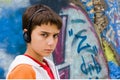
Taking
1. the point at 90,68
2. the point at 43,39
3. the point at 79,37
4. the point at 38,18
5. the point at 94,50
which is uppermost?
the point at 38,18

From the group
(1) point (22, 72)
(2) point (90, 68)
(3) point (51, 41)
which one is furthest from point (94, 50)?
(1) point (22, 72)

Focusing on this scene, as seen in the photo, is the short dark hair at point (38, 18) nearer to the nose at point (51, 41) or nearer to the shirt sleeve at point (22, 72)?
the nose at point (51, 41)

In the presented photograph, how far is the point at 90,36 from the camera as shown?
21.5 feet

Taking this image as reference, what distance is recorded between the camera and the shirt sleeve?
179cm

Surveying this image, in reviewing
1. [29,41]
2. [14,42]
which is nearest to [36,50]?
[29,41]

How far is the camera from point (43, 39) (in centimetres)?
194

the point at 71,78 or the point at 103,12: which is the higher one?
the point at 103,12

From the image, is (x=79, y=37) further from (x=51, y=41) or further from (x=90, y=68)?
(x=51, y=41)

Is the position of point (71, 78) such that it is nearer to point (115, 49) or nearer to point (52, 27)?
point (115, 49)

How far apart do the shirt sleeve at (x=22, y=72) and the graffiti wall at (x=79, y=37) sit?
4.15m

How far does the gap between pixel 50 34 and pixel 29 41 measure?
124 millimetres

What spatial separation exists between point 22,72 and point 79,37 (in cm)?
469

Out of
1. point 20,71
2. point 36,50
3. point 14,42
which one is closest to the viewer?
point 20,71

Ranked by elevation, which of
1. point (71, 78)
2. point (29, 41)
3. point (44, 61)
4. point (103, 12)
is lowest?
point (71, 78)
